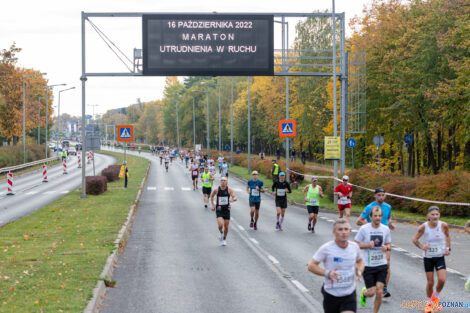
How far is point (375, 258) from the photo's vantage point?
8.59m

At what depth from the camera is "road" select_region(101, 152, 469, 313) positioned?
9500mm

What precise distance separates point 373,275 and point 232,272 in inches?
166

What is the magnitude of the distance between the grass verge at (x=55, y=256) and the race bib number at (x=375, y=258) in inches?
164

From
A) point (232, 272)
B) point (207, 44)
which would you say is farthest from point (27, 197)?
point (232, 272)

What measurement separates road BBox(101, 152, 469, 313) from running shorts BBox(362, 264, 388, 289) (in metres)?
0.66

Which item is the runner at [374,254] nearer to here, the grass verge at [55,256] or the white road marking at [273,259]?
the grass verge at [55,256]

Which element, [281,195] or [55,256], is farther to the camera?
[281,195]

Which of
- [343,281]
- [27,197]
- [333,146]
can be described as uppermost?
[333,146]

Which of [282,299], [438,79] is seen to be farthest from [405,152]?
[282,299]

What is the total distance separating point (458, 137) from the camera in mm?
36250

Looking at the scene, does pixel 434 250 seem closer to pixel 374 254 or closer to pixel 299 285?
pixel 374 254

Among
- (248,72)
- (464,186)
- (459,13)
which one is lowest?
(464,186)

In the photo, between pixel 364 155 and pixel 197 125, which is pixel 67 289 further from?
pixel 197 125

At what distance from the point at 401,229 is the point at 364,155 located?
3087 cm
